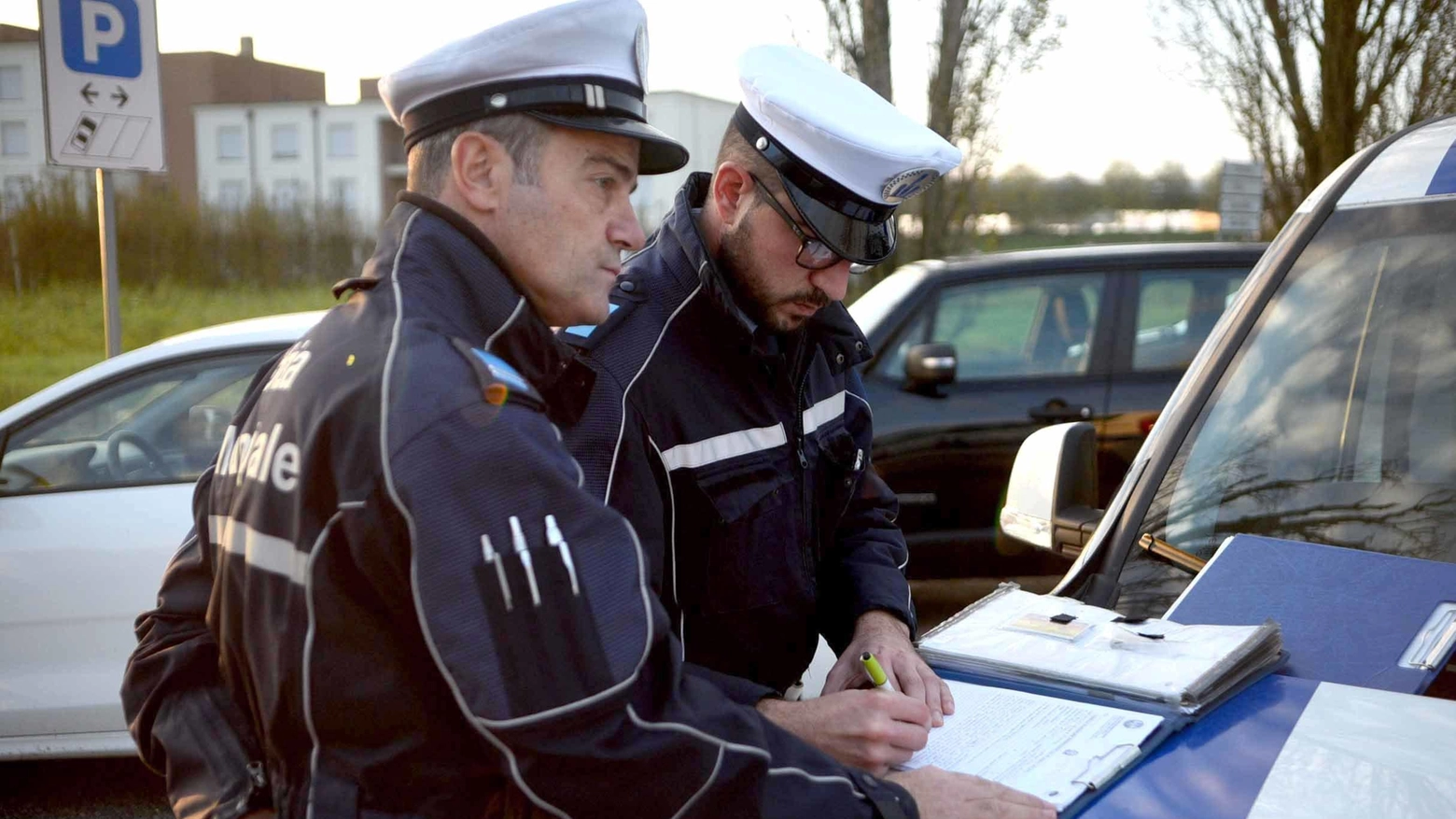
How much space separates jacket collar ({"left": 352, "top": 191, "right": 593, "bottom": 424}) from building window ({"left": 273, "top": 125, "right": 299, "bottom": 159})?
207 feet

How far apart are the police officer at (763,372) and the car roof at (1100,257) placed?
13.2 ft

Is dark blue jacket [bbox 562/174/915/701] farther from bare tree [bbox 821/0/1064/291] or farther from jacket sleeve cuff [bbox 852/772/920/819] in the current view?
bare tree [bbox 821/0/1064/291]

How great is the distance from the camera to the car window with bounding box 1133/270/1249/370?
6102 millimetres

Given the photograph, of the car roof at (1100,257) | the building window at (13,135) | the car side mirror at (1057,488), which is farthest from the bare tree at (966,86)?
the building window at (13,135)

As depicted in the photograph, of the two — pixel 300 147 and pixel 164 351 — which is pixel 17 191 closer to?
pixel 164 351

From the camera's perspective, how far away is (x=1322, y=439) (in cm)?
221

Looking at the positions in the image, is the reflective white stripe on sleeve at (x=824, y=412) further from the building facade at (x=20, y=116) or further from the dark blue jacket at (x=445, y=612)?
the building facade at (x=20, y=116)

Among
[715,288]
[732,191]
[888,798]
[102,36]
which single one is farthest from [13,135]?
[888,798]

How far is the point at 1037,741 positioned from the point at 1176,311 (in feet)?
17.0

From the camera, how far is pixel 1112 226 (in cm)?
3300

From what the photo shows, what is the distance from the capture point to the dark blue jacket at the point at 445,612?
1176mm

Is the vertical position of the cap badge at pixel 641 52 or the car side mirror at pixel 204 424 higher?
the cap badge at pixel 641 52

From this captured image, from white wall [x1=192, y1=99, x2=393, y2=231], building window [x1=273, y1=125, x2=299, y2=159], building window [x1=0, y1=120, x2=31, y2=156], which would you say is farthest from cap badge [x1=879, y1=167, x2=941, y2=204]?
building window [x1=273, y1=125, x2=299, y2=159]

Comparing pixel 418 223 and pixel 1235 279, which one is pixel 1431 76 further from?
pixel 418 223
